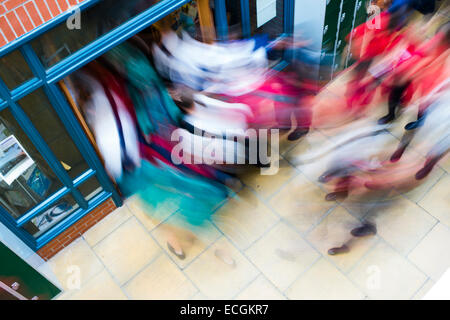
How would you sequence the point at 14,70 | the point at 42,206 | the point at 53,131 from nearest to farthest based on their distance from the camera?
the point at 14,70 < the point at 53,131 < the point at 42,206

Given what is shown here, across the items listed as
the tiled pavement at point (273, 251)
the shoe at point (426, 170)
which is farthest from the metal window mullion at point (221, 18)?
the shoe at point (426, 170)

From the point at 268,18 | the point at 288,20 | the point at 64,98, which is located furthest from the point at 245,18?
the point at 64,98

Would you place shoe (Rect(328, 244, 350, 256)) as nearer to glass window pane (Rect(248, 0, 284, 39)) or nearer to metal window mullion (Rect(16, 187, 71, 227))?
glass window pane (Rect(248, 0, 284, 39))

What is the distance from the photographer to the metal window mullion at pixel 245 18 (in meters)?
4.33

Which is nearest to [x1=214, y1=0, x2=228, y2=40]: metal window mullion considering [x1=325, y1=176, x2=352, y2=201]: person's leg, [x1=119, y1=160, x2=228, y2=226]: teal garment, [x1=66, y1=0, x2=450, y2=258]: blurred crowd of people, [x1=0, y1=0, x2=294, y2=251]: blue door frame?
[x1=0, y1=0, x2=294, y2=251]: blue door frame

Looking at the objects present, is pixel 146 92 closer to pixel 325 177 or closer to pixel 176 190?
pixel 176 190

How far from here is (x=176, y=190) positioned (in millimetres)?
4457

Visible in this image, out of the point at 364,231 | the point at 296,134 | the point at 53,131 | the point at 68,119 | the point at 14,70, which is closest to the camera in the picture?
the point at 14,70

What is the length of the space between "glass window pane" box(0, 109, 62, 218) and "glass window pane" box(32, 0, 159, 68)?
58 cm

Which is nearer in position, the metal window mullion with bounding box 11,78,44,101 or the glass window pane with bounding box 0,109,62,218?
the metal window mullion with bounding box 11,78,44,101

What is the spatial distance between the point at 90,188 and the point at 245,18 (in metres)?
2.46

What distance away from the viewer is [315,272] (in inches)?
161

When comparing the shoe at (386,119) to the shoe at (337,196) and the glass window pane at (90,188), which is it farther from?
the glass window pane at (90,188)

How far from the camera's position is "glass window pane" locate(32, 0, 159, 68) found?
118 inches
